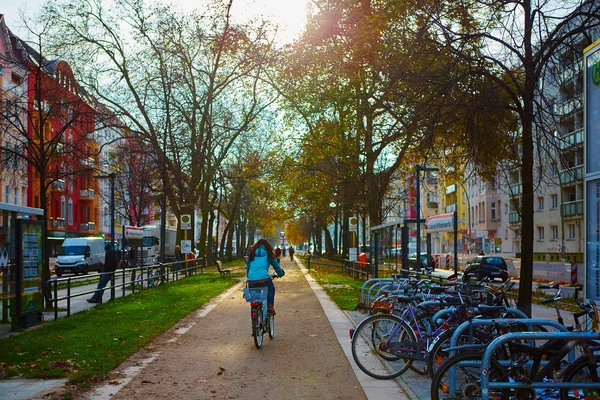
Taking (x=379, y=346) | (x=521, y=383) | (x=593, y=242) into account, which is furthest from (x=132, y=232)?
(x=521, y=383)

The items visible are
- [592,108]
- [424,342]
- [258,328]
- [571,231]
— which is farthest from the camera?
[571,231]

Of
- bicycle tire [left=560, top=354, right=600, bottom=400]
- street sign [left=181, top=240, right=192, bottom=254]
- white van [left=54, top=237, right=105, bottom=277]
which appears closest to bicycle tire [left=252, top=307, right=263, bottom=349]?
bicycle tire [left=560, top=354, right=600, bottom=400]

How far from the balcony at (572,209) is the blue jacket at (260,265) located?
42818 millimetres

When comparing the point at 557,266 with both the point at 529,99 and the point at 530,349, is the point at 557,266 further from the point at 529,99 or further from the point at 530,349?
the point at 530,349

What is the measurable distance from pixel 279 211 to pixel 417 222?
33303 millimetres

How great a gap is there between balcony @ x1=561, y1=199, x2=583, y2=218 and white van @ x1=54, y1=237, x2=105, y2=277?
32.3 m

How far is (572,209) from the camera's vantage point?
5256 centimetres

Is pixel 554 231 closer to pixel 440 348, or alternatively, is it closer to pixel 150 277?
pixel 150 277

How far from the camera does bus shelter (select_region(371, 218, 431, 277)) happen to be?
23.1m

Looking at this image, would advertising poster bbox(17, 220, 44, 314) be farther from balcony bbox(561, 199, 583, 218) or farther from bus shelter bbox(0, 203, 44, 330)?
balcony bbox(561, 199, 583, 218)

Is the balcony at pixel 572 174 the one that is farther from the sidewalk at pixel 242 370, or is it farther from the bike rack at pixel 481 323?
the bike rack at pixel 481 323

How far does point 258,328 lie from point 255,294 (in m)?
0.57

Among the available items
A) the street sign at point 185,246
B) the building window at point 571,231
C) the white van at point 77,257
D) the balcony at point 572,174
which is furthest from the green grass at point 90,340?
the building window at point 571,231

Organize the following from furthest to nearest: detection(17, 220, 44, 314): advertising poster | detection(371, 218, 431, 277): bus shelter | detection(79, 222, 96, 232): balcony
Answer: detection(79, 222, 96, 232): balcony < detection(371, 218, 431, 277): bus shelter < detection(17, 220, 44, 314): advertising poster
